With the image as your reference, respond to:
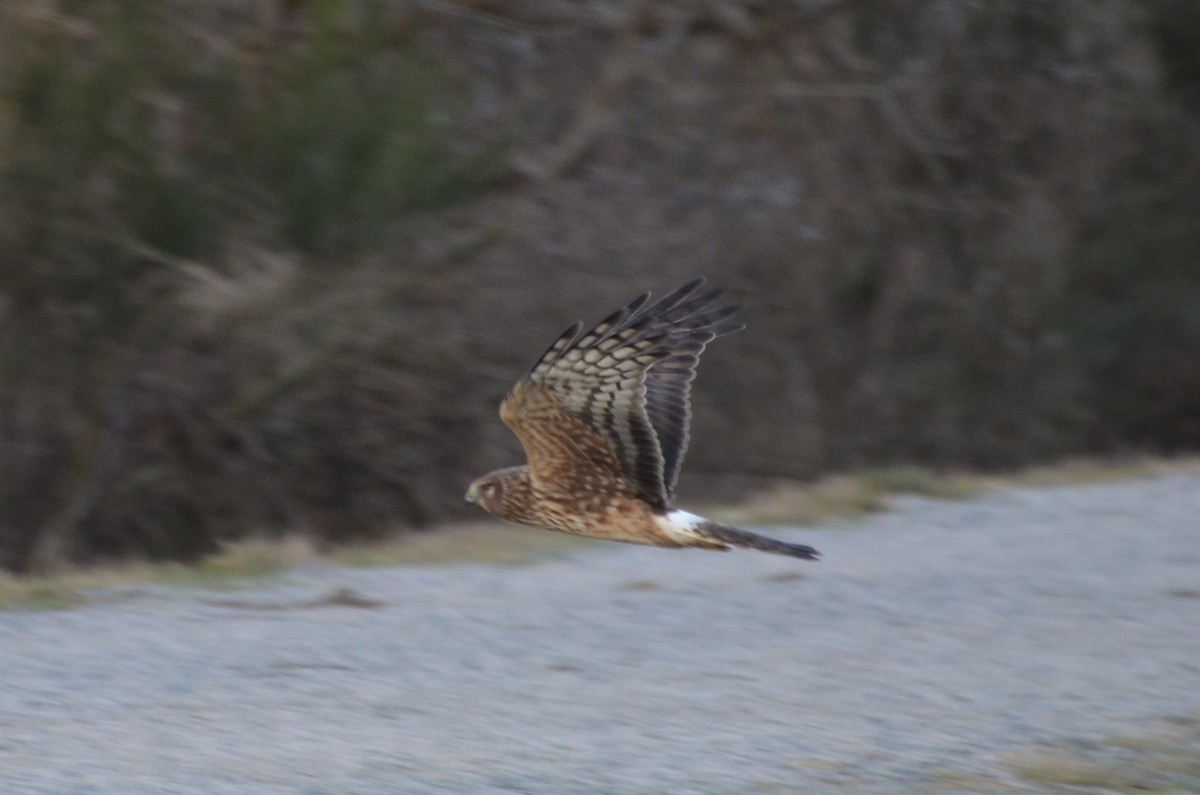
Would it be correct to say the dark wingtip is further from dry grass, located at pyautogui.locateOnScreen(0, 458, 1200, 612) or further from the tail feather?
dry grass, located at pyautogui.locateOnScreen(0, 458, 1200, 612)

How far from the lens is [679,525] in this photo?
5.82 m

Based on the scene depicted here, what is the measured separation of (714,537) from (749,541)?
8.8 inches

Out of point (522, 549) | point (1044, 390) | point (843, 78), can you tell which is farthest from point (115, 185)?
point (1044, 390)

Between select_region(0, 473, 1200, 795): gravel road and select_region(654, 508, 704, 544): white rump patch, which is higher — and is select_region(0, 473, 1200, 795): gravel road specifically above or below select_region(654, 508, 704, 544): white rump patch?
below

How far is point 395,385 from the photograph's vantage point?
40.1ft

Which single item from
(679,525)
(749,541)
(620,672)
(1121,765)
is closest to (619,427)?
(679,525)

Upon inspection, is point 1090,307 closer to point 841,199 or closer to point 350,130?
point 841,199

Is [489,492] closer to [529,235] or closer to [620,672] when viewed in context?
[620,672]

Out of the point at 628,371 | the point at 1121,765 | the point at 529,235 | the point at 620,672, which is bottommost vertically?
the point at 620,672

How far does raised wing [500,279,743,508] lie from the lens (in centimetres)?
554

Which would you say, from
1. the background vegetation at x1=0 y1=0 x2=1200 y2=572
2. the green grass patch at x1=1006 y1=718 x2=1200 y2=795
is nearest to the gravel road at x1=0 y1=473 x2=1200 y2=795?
the green grass patch at x1=1006 y1=718 x2=1200 y2=795

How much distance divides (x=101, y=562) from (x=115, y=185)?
2174mm

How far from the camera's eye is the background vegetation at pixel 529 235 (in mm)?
10797

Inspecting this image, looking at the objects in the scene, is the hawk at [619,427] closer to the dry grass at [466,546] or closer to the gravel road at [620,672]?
the gravel road at [620,672]
